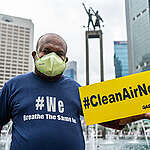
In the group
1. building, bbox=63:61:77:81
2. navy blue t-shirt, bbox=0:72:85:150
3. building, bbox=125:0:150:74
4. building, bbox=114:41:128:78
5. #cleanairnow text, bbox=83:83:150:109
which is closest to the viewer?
navy blue t-shirt, bbox=0:72:85:150

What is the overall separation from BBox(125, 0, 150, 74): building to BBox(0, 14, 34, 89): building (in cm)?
5086

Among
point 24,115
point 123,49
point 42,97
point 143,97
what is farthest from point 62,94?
point 123,49

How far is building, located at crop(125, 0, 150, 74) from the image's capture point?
5804cm

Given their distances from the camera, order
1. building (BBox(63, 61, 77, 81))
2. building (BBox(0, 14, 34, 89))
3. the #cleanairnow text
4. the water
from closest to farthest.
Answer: the #cleanairnow text, the water, building (BBox(63, 61, 77, 81)), building (BBox(0, 14, 34, 89))

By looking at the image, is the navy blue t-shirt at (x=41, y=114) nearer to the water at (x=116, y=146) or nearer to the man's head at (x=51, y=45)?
the man's head at (x=51, y=45)

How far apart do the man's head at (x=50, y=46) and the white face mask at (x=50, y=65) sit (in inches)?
2.0

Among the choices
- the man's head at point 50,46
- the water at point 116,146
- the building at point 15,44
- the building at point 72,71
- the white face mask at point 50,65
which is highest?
the building at point 15,44

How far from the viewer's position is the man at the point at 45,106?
3.66 feet

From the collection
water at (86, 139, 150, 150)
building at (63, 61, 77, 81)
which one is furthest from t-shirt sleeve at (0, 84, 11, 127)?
building at (63, 61, 77, 81)

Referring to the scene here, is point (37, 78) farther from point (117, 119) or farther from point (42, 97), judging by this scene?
point (117, 119)

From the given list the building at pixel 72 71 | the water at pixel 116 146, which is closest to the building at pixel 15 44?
the building at pixel 72 71

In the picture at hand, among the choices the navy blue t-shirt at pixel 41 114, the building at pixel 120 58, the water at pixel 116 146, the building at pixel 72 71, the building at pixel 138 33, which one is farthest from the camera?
the building at pixel 72 71

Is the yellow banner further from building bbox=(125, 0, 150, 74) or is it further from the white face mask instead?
building bbox=(125, 0, 150, 74)

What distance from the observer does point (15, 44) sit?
104062 mm
